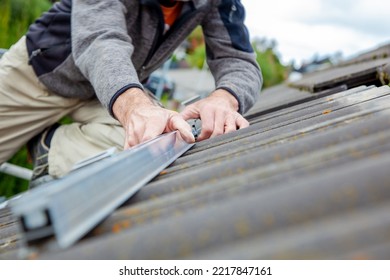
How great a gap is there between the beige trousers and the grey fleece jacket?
12 cm

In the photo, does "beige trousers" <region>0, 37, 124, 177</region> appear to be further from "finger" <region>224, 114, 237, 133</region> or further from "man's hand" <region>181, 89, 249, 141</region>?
"finger" <region>224, 114, 237, 133</region>

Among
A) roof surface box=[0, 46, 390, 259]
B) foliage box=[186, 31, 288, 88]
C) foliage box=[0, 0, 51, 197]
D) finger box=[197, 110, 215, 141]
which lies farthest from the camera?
foliage box=[186, 31, 288, 88]

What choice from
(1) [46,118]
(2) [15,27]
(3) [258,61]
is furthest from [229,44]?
(3) [258,61]

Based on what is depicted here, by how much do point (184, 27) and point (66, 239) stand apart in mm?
1854

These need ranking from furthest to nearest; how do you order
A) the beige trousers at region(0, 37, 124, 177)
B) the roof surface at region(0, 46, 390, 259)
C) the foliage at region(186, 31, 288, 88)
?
the foliage at region(186, 31, 288, 88) → the beige trousers at region(0, 37, 124, 177) → the roof surface at region(0, 46, 390, 259)

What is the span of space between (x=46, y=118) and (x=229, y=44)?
113cm

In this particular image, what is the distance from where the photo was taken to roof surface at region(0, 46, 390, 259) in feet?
2.04

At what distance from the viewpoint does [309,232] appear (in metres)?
0.64

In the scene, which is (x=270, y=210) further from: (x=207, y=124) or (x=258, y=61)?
(x=258, y=61)

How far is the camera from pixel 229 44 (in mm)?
2496

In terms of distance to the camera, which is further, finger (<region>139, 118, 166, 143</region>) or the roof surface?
finger (<region>139, 118, 166, 143</region>)

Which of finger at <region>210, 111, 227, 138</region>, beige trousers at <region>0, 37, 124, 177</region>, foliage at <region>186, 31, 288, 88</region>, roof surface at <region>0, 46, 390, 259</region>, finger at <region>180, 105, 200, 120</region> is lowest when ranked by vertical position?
roof surface at <region>0, 46, 390, 259</region>

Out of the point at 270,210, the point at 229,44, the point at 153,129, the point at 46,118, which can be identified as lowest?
the point at 270,210

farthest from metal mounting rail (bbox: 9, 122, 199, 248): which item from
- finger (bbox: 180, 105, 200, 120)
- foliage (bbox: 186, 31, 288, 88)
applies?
foliage (bbox: 186, 31, 288, 88)
